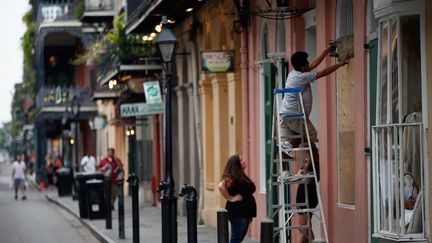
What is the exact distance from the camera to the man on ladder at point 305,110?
15.2 metres

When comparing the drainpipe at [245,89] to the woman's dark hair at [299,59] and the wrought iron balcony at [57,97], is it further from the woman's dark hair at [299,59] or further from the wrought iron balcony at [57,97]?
the wrought iron balcony at [57,97]

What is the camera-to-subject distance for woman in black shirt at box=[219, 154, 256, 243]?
17.0 meters

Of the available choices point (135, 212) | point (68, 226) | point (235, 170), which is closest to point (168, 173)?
point (135, 212)

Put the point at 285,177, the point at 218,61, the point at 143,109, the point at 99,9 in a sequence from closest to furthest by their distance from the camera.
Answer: the point at 285,177
the point at 218,61
the point at 143,109
the point at 99,9


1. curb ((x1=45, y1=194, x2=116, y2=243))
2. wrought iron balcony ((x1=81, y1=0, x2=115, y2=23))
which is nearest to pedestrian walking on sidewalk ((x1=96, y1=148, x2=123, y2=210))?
curb ((x1=45, y1=194, x2=116, y2=243))

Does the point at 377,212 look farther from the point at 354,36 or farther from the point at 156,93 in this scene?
the point at 156,93

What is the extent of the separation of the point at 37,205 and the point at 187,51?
1382 centimetres

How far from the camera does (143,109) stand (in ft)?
105

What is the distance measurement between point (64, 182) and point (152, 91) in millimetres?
18866

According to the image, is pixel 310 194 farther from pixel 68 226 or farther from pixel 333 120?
pixel 68 226

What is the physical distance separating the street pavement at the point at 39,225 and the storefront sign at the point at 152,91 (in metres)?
3.25

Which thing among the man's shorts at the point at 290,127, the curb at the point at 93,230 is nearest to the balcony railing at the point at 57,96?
the curb at the point at 93,230

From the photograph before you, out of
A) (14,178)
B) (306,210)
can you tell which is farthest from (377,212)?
(14,178)

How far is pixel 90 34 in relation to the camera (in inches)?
2234
